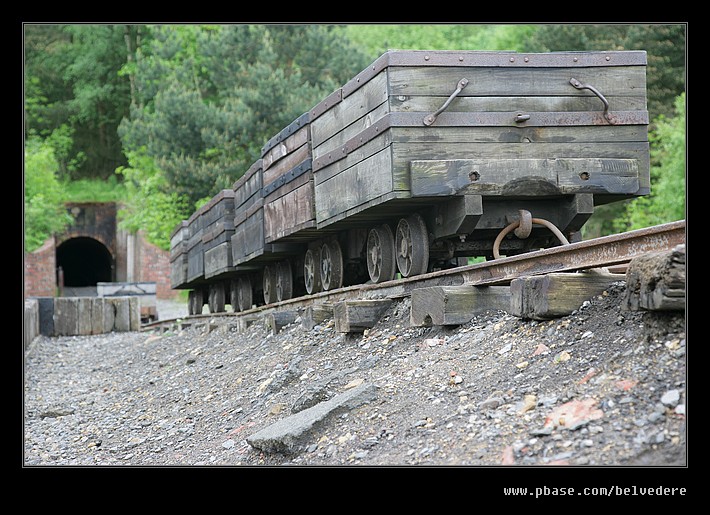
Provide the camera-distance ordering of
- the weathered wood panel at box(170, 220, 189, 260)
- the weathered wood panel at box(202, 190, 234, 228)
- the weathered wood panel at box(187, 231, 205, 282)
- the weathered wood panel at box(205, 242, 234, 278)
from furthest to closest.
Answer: the weathered wood panel at box(170, 220, 189, 260) < the weathered wood panel at box(187, 231, 205, 282) < the weathered wood panel at box(202, 190, 234, 228) < the weathered wood panel at box(205, 242, 234, 278)

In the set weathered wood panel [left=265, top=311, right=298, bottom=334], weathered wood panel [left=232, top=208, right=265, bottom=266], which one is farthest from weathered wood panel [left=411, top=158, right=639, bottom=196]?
weathered wood panel [left=232, top=208, right=265, bottom=266]

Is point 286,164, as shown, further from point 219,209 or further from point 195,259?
point 195,259

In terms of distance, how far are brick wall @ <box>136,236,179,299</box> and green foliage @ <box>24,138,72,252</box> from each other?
381 cm

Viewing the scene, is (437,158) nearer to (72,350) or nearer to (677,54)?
(72,350)

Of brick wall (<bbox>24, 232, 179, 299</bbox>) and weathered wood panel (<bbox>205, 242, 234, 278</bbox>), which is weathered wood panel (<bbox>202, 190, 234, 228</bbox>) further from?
brick wall (<bbox>24, 232, 179, 299</bbox>)

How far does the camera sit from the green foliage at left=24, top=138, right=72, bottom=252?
32172mm

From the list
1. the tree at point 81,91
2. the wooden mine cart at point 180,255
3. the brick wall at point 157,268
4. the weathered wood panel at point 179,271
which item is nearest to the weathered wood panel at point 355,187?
the weathered wood panel at point 179,271

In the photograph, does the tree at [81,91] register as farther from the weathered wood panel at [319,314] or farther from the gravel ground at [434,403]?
the gravel ground at [434,403]

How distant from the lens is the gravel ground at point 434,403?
360 cm

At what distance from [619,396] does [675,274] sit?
549 millimetres

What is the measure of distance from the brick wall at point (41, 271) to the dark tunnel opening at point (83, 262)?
8.93 meters

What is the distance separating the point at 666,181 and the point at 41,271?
22.6 metres

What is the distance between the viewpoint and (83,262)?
43688 millimetres

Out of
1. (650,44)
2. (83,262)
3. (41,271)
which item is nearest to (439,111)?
(650,44)
